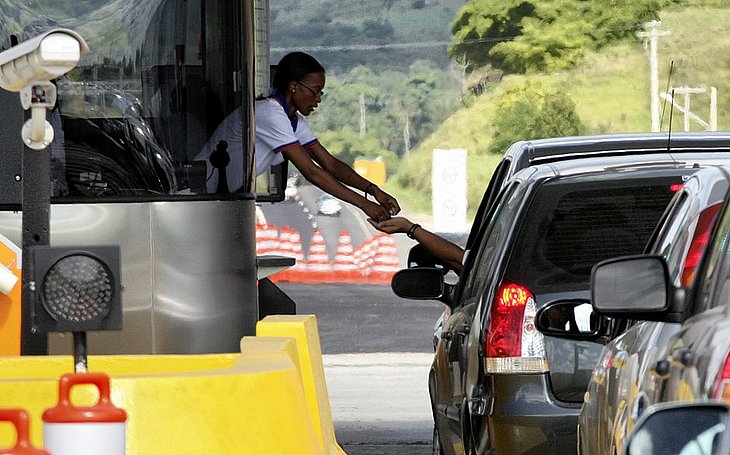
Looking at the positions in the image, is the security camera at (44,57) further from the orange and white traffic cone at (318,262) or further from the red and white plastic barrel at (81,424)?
the orange and white traffic cone at (318,262)

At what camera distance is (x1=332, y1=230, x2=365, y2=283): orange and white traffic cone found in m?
34.6

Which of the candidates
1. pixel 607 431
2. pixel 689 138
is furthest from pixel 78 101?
→ pixel 607 431

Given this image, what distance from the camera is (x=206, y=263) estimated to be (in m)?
7.42

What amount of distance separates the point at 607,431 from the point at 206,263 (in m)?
2.76

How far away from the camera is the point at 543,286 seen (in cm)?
702

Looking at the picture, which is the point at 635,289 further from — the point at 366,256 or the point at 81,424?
the point at 366,256

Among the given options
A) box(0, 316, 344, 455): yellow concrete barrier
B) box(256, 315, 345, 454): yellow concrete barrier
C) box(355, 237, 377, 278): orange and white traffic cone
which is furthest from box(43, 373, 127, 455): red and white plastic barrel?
box(355, 237, 377, 278): orange and white traffic cone

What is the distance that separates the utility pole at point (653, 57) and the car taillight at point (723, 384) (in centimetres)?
4382

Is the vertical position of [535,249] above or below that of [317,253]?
above

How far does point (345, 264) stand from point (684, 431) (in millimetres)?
32488

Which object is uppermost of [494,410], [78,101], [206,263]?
[78,101]

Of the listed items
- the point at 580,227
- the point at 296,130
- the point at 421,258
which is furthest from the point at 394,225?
the point at 580,227

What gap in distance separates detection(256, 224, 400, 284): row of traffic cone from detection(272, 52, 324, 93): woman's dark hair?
2305cm

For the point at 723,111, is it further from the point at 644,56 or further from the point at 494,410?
the point at 494,410
